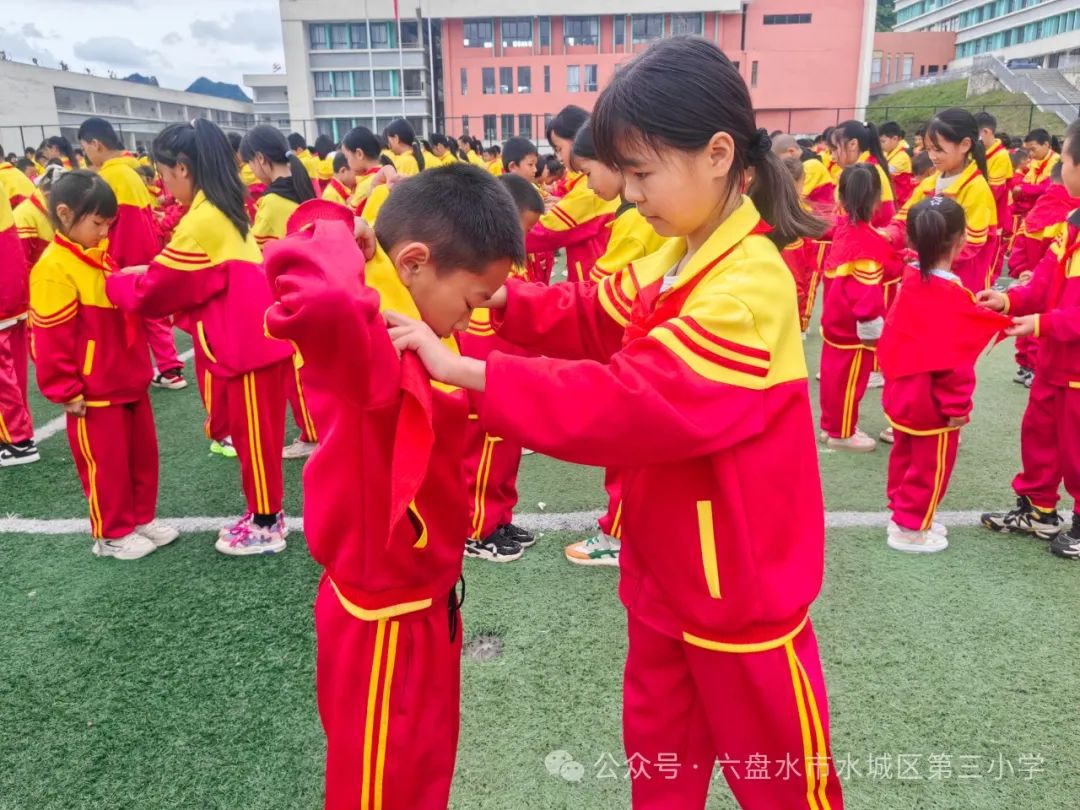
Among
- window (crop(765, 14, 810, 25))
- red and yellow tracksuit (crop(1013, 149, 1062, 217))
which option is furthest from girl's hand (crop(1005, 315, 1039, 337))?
window (crop(765, 14, 810, 25))

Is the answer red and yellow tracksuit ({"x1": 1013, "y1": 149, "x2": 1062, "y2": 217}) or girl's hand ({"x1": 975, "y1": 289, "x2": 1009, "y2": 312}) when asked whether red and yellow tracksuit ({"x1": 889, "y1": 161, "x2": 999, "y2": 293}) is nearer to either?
girl's hand ({"x1": 975, "y1": 289, "x2": 1009, "y2": 312})

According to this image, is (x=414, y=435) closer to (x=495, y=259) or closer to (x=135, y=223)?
(x=495, y=259)

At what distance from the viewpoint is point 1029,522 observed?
11.7ft

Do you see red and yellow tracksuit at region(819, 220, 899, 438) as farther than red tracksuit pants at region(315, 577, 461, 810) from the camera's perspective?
Yes

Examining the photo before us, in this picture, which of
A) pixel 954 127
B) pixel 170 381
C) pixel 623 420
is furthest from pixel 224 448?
pixel 954 127

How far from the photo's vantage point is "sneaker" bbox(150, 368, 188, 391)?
6.14 meters

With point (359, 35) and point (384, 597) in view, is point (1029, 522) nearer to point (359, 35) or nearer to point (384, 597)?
point (384, 597)

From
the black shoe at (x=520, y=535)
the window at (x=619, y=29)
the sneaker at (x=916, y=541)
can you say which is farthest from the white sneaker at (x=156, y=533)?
the window at (x=619, y=29)

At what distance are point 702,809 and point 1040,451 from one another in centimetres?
275

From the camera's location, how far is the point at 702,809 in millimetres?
1664

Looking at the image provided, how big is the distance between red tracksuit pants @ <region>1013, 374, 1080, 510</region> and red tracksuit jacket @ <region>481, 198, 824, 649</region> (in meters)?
2.53

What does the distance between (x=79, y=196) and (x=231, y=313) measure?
0.76 metres

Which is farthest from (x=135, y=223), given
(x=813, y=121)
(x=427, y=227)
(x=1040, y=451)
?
(x=813, y=121)

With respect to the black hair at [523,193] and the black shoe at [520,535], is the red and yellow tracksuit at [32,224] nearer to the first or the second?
the black hair at [523,193]
